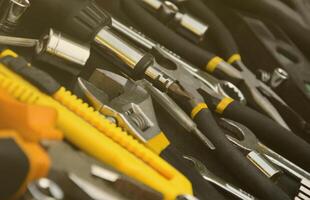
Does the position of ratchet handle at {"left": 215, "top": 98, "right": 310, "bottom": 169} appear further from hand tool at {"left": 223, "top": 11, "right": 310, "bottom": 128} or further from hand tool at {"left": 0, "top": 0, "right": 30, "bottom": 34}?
hand tool at {"left": 0, "top": 0, "right": 30, "bottom": 34}

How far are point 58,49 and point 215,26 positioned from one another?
0.30 metres

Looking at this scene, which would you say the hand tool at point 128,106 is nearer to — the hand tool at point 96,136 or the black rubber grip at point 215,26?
the hand tool at point 96,136

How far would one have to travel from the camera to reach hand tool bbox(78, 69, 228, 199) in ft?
1.78

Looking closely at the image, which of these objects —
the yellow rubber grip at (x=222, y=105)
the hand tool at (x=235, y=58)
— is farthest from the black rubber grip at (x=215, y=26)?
the yellow rubber grip at (x=222, y=105)

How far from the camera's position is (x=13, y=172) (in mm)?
375

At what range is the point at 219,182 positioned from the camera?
591 mm

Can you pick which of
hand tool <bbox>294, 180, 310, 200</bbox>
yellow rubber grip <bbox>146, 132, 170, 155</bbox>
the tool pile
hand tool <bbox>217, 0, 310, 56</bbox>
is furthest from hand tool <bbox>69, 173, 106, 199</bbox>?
hand tool <bbox>217, 0, 310, 56</bbox>

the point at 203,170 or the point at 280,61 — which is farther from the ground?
the point at 280,61

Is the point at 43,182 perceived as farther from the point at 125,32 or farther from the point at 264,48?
the point at 264,48

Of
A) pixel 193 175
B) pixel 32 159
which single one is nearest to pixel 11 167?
pixel 32 159

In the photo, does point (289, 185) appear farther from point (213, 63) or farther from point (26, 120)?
point (26, 120)

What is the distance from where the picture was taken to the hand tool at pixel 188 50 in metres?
0.72

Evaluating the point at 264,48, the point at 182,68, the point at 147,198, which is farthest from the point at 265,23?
the point at 147,198

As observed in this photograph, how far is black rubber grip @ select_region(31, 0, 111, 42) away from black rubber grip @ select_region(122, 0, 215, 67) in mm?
124
